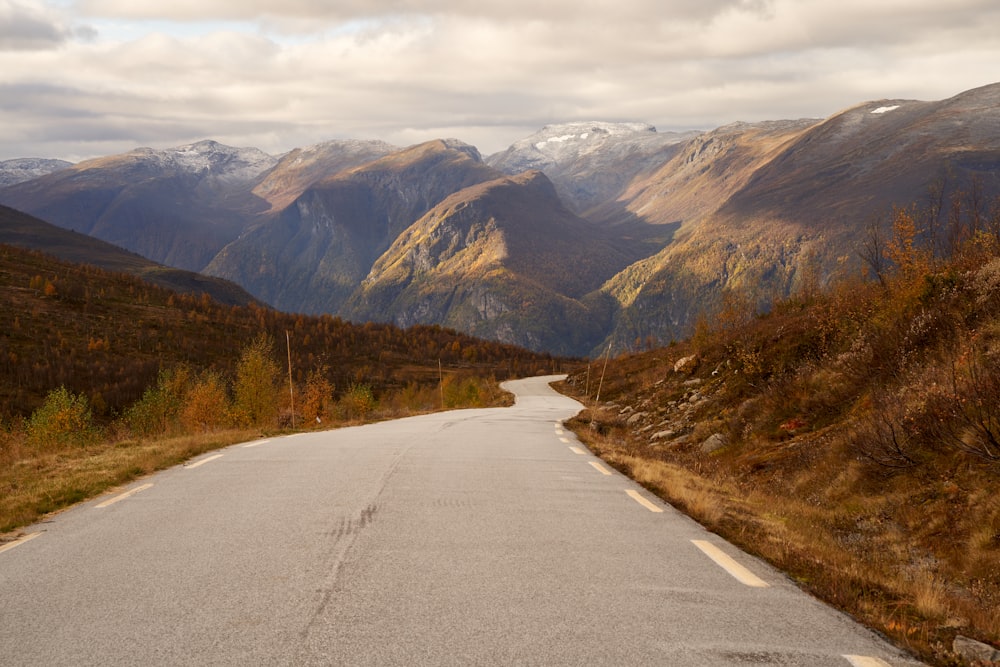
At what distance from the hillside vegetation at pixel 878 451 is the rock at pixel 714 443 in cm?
4

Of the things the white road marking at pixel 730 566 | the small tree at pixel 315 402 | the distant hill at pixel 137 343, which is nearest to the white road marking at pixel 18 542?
the white road marking at pixel 730 566

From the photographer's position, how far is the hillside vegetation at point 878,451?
604cm

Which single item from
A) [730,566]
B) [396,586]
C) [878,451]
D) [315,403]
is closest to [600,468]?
[878,451]

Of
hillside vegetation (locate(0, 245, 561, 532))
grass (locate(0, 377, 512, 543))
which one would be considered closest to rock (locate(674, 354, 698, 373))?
hillside vegetation (locate(0, 245, 561, 532))

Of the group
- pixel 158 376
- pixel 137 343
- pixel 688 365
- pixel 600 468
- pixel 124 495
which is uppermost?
pixel 124 495

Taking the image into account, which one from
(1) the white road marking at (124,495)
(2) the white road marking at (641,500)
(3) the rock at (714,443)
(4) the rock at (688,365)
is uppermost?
(1) the white road marking at (124,495)

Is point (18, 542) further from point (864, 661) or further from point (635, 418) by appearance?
point (635, 418)

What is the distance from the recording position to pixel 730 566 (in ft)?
20.1

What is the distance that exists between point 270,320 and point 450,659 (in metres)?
174

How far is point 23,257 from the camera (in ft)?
473

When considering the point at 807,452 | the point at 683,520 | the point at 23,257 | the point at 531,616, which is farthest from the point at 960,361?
the point at 23,257

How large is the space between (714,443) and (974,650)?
14.2m

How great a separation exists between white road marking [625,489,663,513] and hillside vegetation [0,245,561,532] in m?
7.08

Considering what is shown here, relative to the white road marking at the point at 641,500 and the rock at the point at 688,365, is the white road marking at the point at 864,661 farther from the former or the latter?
the rock at the point at 688,365
